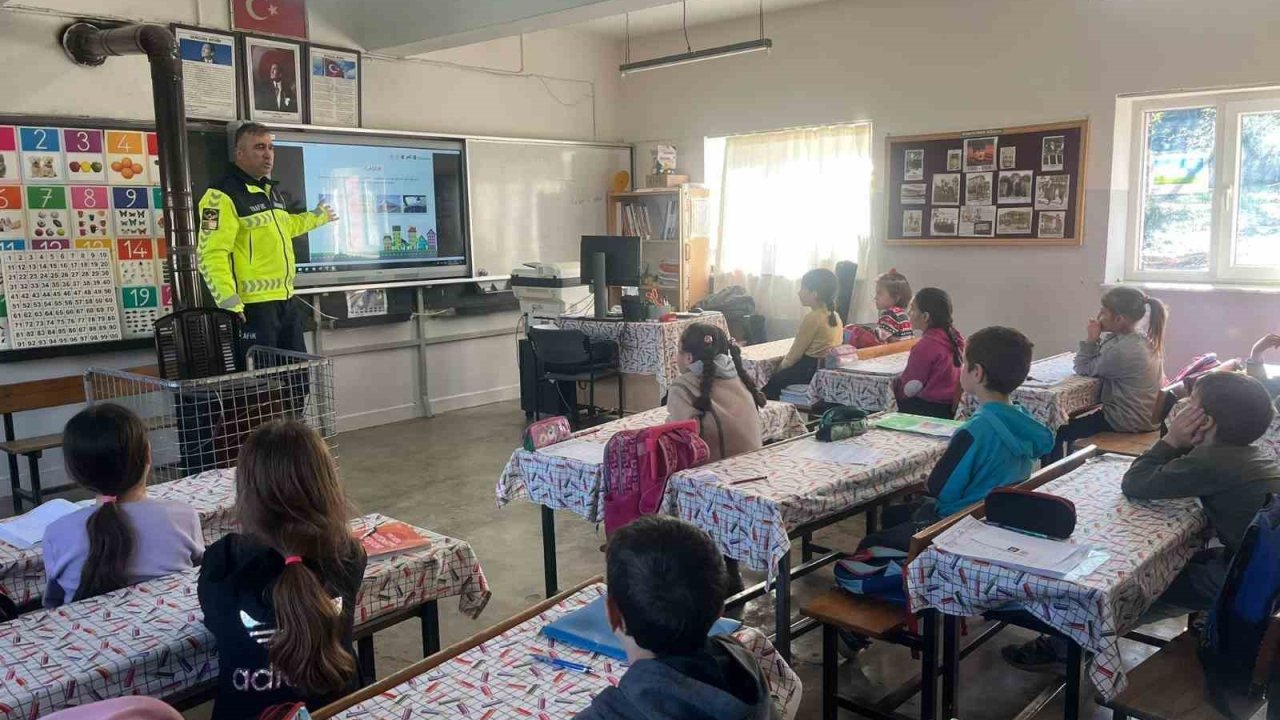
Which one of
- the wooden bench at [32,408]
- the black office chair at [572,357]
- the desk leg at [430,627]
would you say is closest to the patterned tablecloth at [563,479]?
the desk leg at [430,627]

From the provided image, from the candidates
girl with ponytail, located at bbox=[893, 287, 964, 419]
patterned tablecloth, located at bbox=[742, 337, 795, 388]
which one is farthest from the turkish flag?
girl with ponytail, located at bbox=[893, 287, 964, 419]

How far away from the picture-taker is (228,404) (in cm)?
293

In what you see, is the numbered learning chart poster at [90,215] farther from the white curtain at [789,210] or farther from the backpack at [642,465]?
the white curtain at [789,210]

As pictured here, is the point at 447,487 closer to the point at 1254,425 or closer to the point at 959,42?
the point at 1254,425

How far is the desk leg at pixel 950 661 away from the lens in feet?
7.57

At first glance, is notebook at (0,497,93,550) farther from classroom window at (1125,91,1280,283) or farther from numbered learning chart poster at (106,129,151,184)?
classroom window at (1125,91,1280,283)

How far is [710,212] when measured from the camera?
8156 millimetres

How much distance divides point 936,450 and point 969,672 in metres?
0.70

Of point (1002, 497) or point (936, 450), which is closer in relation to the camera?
point (1002, 497)

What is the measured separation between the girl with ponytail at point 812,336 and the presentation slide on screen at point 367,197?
9.69 feet

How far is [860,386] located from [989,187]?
2.68 meters

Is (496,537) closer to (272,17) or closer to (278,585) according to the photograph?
(278,585)

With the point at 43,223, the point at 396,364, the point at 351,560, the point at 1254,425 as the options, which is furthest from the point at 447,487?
the point at 1254,425

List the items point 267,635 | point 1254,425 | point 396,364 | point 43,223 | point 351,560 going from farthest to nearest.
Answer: point 396,364 < point 43,223 < point 1254,425 < point 351,560 < point 267,635
